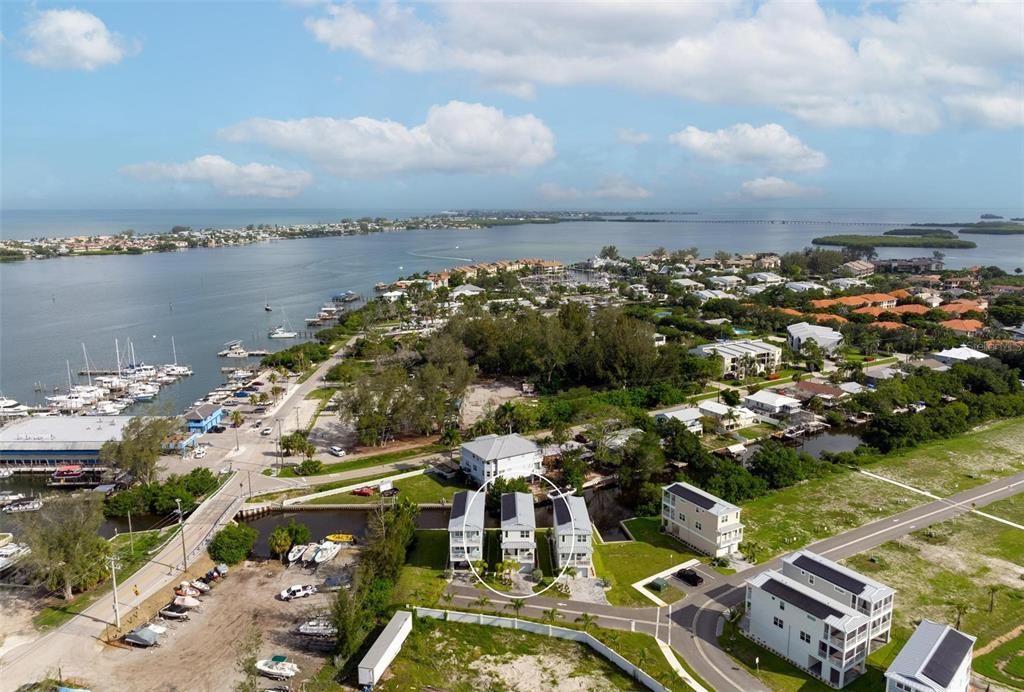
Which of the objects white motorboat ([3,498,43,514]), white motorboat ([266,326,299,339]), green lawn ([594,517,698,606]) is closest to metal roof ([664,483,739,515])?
green lawn ([594,517,698,606])

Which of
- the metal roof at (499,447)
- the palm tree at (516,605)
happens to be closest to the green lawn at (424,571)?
the palm tree at (516,605)

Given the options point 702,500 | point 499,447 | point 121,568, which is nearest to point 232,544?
point 121,568

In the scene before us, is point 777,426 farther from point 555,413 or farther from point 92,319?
point 92,319

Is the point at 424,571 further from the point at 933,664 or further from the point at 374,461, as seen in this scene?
the point at 933,664

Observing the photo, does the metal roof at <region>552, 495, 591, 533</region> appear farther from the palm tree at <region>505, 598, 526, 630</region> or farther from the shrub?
the shrub

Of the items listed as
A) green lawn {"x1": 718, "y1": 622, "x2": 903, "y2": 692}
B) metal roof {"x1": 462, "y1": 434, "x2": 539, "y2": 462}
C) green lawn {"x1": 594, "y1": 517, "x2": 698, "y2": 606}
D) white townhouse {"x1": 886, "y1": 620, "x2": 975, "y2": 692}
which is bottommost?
green lawn {"x1": 718, "y1": 622, "x2": 903, "y2": 692}

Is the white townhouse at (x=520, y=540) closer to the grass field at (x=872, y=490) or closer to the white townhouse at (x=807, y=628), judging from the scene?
the white townhouse at (x=807, y=628)

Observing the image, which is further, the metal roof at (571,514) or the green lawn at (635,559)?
the metal roof at (571,514)
